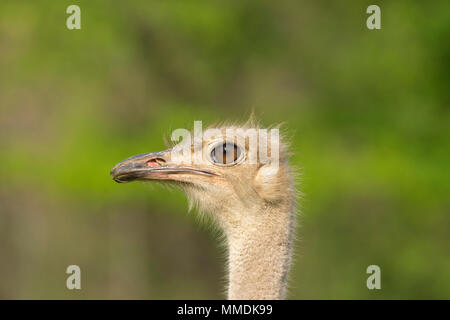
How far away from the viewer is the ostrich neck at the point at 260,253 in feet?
14.6

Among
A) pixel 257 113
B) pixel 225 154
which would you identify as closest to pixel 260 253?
pixel 225 154

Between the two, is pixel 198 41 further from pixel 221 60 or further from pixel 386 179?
pixel 386 179

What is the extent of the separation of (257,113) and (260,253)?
8182 millimetres

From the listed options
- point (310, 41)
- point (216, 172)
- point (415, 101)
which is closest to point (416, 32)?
point (415, 101)

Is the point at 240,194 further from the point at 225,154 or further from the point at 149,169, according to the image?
the point at 149,169

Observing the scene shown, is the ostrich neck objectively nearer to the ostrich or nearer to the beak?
the ostrich

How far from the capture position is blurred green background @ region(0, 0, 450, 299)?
12.3 meters

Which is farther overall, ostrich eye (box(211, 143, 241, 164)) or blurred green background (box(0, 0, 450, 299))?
blurred green background (box(0, 0, 450, 299))

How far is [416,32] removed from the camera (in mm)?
12102

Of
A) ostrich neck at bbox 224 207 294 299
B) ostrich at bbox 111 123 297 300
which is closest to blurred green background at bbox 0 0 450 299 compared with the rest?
ostrich at bbox 111 123 297 300

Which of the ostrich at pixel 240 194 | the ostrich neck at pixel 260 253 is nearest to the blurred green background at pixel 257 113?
the ostrich at pixel 240 194

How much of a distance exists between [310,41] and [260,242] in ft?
30.6

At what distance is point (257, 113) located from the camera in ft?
41.4

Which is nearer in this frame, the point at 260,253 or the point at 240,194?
the point at 260,253
